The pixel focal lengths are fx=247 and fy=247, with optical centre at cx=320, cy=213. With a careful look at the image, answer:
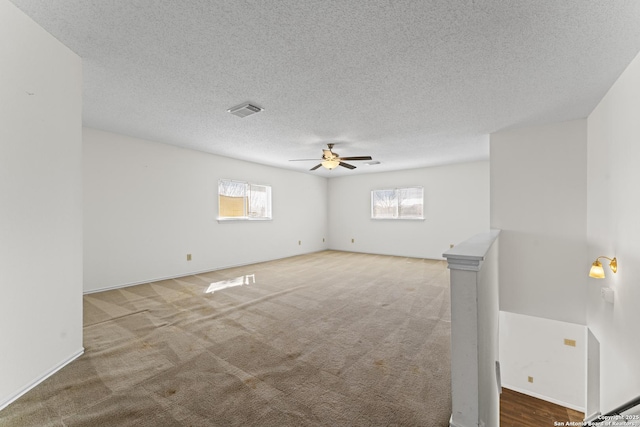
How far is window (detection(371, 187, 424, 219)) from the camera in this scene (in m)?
6.90

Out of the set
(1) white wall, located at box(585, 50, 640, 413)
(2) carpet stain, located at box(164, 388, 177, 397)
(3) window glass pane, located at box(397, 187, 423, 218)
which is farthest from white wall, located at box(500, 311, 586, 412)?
(2) carpet stain, located at box(164, 388, 177, 397)

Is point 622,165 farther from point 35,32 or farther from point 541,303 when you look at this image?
point 35,32

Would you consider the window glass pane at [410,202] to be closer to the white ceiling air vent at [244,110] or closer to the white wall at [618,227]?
the white wall at [618,227]

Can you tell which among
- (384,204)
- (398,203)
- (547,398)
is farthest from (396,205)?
(547,398)

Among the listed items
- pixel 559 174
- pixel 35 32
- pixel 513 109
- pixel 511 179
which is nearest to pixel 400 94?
pixel 513 109

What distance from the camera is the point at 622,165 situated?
230 cm

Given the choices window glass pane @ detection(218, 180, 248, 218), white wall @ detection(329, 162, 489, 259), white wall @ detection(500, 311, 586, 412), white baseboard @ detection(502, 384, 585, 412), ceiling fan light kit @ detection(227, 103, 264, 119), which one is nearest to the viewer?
ceiling fan light kit @ detection(227, 103, 264, 119)

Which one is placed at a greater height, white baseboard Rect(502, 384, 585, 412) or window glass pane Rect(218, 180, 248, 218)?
window glass pane Rect(218, 180, 248, 218)

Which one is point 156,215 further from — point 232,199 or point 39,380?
point 39,380

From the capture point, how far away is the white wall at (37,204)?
5.02 feet

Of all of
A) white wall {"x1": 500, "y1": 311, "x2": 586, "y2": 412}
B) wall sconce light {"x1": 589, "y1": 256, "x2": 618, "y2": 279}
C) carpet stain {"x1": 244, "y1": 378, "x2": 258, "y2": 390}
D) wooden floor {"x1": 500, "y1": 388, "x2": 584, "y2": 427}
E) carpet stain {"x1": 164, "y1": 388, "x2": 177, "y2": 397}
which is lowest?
wooden floor {"x1": 500, "y1": 388, "x2": 584, "y2": 427}

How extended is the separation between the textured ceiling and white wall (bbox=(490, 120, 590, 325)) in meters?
0.35

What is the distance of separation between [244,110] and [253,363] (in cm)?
267

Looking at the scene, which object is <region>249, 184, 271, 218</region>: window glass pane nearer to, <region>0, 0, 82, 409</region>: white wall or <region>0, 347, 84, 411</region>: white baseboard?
<region>0, 0, 82, 409</region>: white wall
